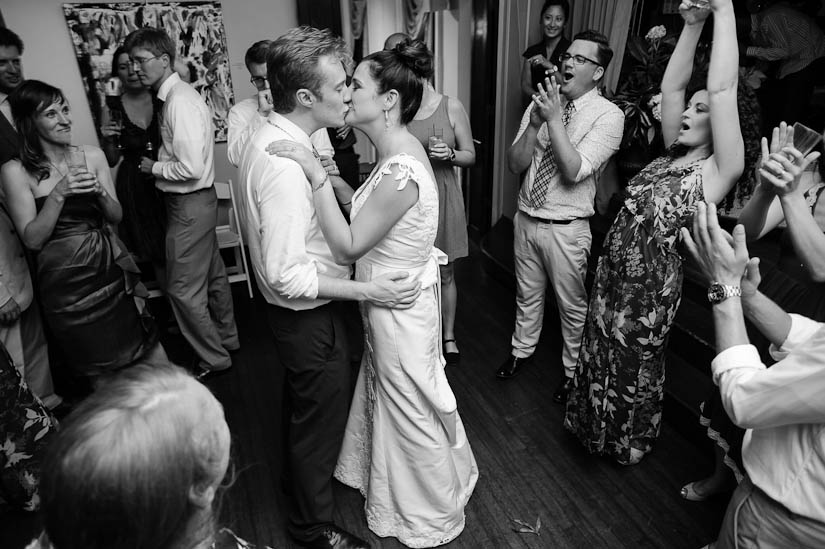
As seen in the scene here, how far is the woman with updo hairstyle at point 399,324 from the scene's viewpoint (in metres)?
1.55

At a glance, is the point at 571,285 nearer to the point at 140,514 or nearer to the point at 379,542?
the point at 379,542

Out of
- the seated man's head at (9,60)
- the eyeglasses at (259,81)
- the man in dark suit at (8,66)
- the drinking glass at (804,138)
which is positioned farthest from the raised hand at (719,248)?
the seated man's head at (9,60)

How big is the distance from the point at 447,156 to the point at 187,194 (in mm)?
1360

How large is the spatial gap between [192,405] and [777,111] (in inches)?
137

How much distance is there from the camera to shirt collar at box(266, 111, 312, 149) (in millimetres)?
1530

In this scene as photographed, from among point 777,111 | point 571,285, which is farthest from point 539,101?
point 777,111

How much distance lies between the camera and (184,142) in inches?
99.0

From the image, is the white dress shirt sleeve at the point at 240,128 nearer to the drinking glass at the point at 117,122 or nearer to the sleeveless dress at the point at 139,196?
the sleeveless dress at the point at 139,196

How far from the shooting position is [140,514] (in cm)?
66

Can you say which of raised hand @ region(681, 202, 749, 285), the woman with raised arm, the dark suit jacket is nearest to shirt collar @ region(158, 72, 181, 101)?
the dark suit jacket

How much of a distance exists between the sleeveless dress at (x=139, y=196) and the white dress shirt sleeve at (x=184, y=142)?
11.8 inches

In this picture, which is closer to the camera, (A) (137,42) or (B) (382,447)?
(B) (382,447)

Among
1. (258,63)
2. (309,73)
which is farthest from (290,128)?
(258,63)

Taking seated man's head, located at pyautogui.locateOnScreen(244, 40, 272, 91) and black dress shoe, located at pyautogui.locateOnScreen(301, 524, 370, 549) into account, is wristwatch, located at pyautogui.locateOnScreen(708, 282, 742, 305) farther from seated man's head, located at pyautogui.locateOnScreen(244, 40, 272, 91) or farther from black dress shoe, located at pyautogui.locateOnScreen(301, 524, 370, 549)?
seated man's head, located at pyautogui.locateOnScreen(244, 40, 272, 91)
